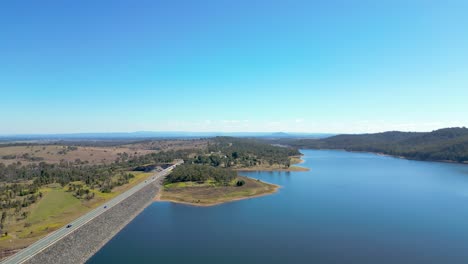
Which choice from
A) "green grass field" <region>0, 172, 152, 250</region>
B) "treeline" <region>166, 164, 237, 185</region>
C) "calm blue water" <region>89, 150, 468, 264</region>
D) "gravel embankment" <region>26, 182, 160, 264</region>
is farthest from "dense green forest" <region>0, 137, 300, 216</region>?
"calm blue water" <region>89, 150, 468, 264</region>

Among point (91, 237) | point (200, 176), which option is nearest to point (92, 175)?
point (200, 176)

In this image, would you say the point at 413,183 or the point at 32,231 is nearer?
the point at 32,231

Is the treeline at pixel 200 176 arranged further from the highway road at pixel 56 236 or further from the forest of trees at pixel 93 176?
the highway road at pixel 56 236

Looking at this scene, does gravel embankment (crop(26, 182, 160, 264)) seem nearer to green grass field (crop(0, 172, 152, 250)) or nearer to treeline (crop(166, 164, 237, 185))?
green grass field (crop(0, 172, 152, 250))

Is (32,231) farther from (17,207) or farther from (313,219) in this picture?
(313,219)

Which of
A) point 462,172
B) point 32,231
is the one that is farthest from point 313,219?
point 462,172

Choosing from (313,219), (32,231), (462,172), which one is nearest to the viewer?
(32,231)
